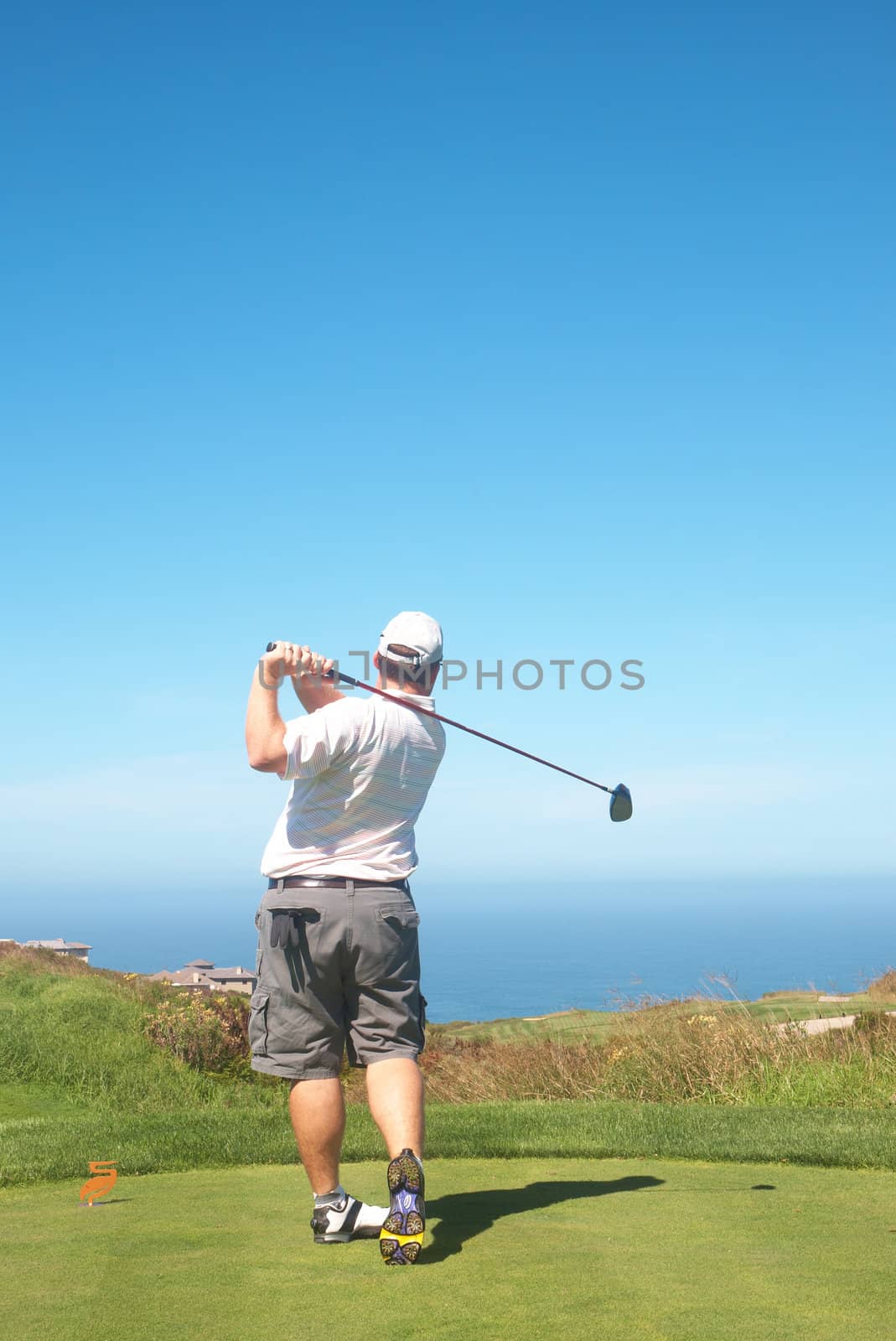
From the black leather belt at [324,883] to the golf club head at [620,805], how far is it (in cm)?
161

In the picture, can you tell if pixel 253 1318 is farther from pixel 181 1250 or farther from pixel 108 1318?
pixel 181 1250

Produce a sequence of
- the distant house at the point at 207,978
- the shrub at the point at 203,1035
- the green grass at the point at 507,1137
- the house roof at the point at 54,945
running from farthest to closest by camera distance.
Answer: the house roof at the point at 54,945
the distant house at the point at 207,978
the shrub at the point at 203,1035
the green grass at the point at 507,1137

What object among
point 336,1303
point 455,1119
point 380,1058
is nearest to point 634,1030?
point 455,1119

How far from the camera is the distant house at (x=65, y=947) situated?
18.9m

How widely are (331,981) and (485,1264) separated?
100 cm

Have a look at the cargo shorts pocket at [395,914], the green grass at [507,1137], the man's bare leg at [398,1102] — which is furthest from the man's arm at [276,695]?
the green grass at [507,1137]

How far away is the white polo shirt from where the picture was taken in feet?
12.7

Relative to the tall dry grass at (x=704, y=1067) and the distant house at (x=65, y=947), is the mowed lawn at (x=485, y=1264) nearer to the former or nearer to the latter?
the tall dry grass at (x=704, y=1067)

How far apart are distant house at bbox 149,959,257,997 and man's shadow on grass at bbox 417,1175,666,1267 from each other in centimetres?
994

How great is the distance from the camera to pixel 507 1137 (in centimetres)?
591

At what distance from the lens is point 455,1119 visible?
6.66 meters

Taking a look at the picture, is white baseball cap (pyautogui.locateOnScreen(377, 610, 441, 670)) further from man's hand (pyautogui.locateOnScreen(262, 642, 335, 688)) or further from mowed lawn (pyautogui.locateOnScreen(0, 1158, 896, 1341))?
mowed lawn (pyautogui.locateOnScreen(0, 1158, 896, 1341))

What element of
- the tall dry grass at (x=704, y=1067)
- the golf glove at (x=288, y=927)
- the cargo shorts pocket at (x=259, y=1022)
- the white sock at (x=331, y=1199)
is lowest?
the tall dry grass at (x=704, y=1067)

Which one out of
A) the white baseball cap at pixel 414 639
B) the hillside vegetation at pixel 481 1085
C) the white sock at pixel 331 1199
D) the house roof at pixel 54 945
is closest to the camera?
the white sock at pixel 331 1199
